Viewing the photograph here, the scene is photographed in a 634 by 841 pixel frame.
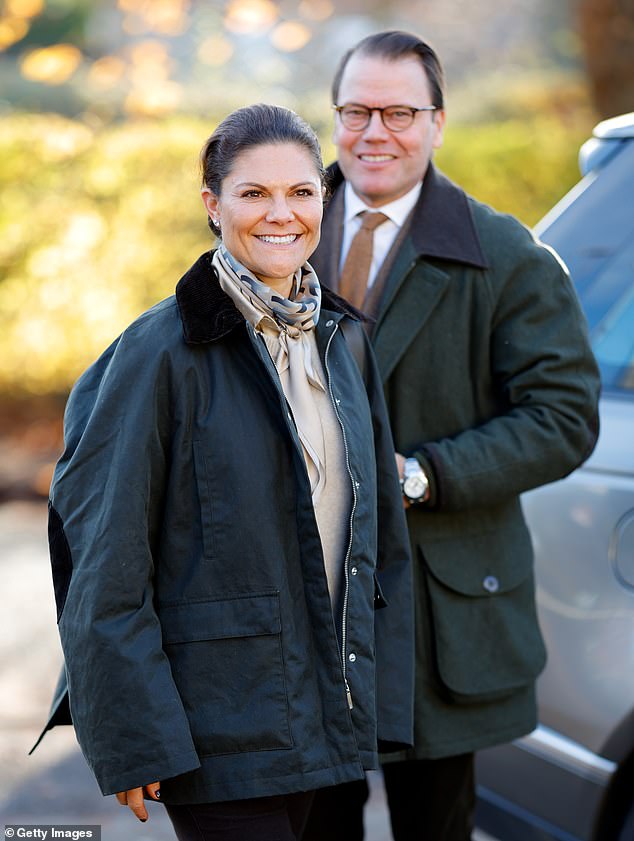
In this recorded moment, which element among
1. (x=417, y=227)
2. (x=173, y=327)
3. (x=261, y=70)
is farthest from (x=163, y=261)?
(x=261, y=70)

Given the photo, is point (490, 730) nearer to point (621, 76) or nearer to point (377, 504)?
point (377, 504)

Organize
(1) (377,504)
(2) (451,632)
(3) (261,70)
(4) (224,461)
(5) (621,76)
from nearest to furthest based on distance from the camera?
(4) (224,461)
(1) (377,504)
(2) (451,632)
(5) (621,76)
(3) (261,70)

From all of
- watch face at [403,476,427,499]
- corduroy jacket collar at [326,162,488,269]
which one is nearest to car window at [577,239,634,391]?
corduroy jacket collar at [326,162,488,269]

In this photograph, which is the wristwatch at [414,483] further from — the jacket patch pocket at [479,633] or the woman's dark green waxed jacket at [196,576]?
the woman's dark green waxed jacket at [196,576]

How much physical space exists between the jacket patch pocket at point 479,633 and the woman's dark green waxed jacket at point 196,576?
0.53 m

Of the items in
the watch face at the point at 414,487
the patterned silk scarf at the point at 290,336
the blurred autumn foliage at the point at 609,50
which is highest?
the blurred autumn foliage at the point at 609,50

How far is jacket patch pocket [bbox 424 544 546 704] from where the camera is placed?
2762 mm

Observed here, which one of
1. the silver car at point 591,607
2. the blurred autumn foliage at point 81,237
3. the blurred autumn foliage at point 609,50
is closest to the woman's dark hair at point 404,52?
the silver car at point 591,607

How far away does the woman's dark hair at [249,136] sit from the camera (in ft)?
7.32

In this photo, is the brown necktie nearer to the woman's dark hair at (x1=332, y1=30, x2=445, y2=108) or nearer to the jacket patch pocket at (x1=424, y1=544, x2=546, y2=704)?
the woman's dark hair at (x1=332, y1=30, x2=445, y2=108)

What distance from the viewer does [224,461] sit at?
7.11 feet

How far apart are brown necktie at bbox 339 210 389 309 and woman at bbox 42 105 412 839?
1.95 feet

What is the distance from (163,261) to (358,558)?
18.8 feet

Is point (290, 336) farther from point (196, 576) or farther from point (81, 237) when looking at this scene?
point (81, 237)
